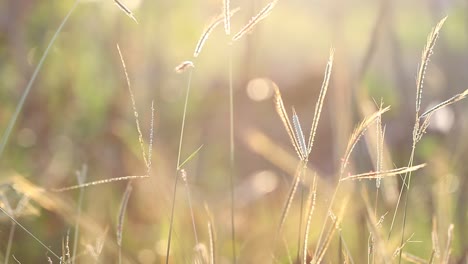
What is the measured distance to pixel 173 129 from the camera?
88.3 inches

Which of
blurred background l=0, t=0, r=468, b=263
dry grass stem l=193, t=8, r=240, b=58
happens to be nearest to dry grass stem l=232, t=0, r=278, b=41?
dry grass stem l=193, t=8, r=240, b=58

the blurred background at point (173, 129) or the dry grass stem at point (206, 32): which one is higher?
the dry grass stem at point (206, 32)

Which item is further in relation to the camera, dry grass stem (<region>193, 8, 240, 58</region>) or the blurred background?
the blurred background

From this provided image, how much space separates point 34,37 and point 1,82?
15cm

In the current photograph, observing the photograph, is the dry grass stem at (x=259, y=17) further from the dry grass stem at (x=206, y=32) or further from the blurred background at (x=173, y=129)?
the blurred background at (x=173, y=129)

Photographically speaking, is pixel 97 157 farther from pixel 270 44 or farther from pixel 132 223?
pixel 270 44

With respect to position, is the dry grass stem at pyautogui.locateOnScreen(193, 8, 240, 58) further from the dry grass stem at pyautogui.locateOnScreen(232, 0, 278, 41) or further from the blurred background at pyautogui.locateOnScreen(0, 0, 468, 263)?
the blurred background at pyautogui.locateOnScreen(0, 0, 468, 263)

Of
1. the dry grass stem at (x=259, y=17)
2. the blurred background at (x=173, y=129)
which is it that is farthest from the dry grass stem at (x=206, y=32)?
the blurred background at (x=173, y=129)

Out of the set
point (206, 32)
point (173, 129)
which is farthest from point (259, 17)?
point (173, 129)

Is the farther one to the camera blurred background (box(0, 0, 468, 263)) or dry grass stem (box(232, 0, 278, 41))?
blurred background (box(0, 0, 468, 263))

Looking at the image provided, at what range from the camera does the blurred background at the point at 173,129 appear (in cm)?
157

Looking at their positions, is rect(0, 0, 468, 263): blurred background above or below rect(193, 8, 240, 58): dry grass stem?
below

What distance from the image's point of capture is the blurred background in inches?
62.0

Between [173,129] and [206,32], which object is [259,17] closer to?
[206,32]
